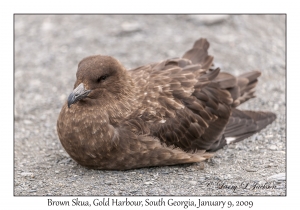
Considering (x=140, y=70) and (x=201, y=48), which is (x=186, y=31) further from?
(x=140, y=70)

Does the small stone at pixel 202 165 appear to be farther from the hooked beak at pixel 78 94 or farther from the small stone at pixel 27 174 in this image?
the small stone at pixel 27 174

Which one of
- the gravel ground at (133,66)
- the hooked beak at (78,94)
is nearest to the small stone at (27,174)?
the gravel ground at (133,66)

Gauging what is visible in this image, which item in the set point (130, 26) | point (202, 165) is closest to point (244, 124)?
point (202, 165)

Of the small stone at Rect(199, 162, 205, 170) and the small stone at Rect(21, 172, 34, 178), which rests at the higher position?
the small stone at Rect(199, 162, 205, 170)

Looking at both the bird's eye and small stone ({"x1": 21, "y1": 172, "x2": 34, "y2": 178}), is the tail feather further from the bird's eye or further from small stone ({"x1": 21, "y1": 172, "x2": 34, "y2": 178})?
small stone ({"x1": 21, "y1": 172, "x2": 34, "y2": 178})

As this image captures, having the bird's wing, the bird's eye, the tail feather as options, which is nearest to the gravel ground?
the tail feather
